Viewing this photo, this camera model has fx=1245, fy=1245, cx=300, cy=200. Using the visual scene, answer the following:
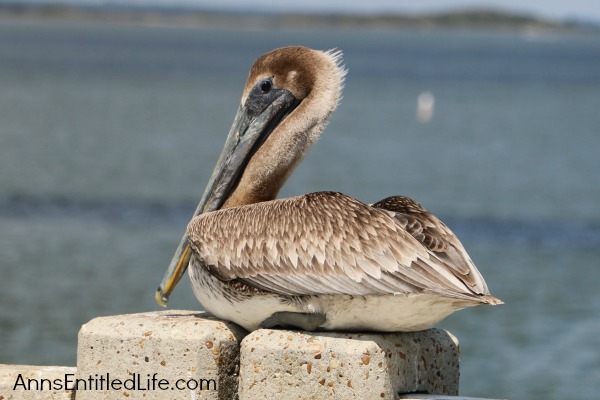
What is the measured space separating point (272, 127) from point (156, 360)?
6.10 ft

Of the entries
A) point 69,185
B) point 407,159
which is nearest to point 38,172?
point 69,185

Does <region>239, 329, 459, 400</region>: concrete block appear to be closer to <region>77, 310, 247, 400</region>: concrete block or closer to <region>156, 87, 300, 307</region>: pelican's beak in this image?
<region>77, 310, 247, 400</region>: concrete block

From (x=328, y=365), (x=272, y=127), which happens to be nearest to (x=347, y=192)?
(x=272, y=127)

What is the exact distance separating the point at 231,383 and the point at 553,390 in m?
8.90

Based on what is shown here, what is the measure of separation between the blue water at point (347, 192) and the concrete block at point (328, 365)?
814cm

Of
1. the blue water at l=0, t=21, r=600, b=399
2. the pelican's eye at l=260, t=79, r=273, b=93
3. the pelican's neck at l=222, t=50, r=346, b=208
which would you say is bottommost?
the pelican's neck at l=222, t=50, r=346, b=208

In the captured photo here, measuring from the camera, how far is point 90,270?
19.1m

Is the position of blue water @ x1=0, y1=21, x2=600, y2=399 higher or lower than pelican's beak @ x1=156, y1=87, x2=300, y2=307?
higher

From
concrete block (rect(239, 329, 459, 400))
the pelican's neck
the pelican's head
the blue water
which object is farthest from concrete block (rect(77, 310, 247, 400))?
the blue water

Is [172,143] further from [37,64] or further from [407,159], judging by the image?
[37,64]

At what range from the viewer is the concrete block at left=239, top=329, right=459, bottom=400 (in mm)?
5207

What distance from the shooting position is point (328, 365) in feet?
17.2

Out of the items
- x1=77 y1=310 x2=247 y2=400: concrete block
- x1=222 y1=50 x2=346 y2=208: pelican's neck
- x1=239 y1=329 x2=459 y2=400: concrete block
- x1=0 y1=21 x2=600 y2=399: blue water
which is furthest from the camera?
x1=0 y1=21 x2=600 y2=399: blue water

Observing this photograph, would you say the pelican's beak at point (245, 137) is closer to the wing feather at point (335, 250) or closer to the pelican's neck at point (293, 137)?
the pelican's neck at point (293, 137)
